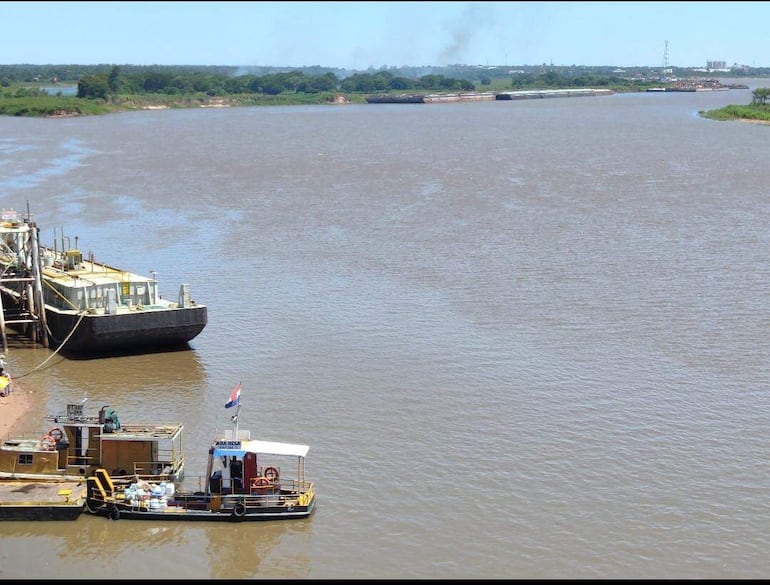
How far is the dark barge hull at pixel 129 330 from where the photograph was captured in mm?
32469

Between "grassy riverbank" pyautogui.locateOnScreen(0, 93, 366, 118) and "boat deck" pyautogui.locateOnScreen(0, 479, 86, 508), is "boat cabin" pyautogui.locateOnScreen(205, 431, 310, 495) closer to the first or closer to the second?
"boat deck" pyautogui.locateOnScreen(0, 479, 86, 508)

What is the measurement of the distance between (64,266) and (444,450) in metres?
17.9

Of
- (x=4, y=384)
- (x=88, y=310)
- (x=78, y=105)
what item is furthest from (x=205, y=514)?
(x=78, y=105)

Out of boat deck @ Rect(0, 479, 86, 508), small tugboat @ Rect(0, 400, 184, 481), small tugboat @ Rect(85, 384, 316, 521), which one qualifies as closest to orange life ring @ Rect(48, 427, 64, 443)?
small tugboat @ Rect(0, 400, 184, 481)

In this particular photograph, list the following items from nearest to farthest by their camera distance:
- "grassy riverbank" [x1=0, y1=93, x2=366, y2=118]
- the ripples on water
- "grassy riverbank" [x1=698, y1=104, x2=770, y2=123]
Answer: the ripples on water
"grassy riverbank" [x1=698, y1=104, x2=770, y2=123]
"grassy riverbank" [x1=0, y1=93, x2=366, y2=118]

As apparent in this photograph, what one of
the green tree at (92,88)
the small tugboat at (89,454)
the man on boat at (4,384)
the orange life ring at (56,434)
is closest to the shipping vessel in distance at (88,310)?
the man on boat at (4,384)

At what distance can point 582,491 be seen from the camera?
23.2 m

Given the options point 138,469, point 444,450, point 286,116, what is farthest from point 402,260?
point 286,116

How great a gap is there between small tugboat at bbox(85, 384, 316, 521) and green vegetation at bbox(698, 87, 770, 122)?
121m

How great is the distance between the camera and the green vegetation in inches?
5276

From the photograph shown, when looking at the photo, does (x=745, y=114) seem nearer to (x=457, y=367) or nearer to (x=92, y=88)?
(x=92, y=88)

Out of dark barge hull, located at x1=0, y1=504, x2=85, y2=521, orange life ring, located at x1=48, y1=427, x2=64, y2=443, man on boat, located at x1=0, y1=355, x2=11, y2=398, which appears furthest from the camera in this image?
man on boat, located at x1=0, y1=355, x2=11, y2=398

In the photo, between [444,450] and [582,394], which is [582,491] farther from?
[582,394]

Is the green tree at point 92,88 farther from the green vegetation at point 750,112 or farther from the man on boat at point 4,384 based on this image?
the man on boat at point 4,384
